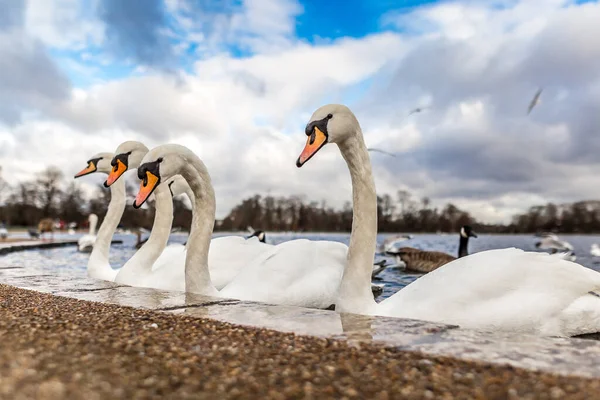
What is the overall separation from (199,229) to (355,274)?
227 cm

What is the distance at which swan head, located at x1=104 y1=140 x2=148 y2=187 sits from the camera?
7.76 meters

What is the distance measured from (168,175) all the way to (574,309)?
4.27m

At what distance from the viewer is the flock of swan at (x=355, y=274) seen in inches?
161

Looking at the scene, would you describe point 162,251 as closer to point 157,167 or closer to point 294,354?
point 157,167

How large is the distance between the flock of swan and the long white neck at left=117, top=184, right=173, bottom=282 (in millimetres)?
16

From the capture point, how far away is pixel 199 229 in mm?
6223

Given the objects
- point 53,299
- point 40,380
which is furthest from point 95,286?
point 40,380

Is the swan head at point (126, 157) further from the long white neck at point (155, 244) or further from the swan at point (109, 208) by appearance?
the swan at point (109, 208)

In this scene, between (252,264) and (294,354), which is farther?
(252,264)

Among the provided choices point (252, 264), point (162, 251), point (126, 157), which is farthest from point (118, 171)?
point (252, 264)

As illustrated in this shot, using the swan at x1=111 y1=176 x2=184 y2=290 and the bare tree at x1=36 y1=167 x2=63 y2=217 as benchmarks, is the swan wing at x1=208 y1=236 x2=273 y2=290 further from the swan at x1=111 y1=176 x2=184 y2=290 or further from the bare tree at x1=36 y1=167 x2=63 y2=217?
the bare tree at x1=36 y1=167 x2=63 y2=217

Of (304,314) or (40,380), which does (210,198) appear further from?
(40,380)

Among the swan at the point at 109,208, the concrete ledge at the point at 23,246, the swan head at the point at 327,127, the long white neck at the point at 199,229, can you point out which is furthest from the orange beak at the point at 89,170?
the concrete ledge at the point at 23,246

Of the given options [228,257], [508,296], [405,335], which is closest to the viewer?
[405,335]
